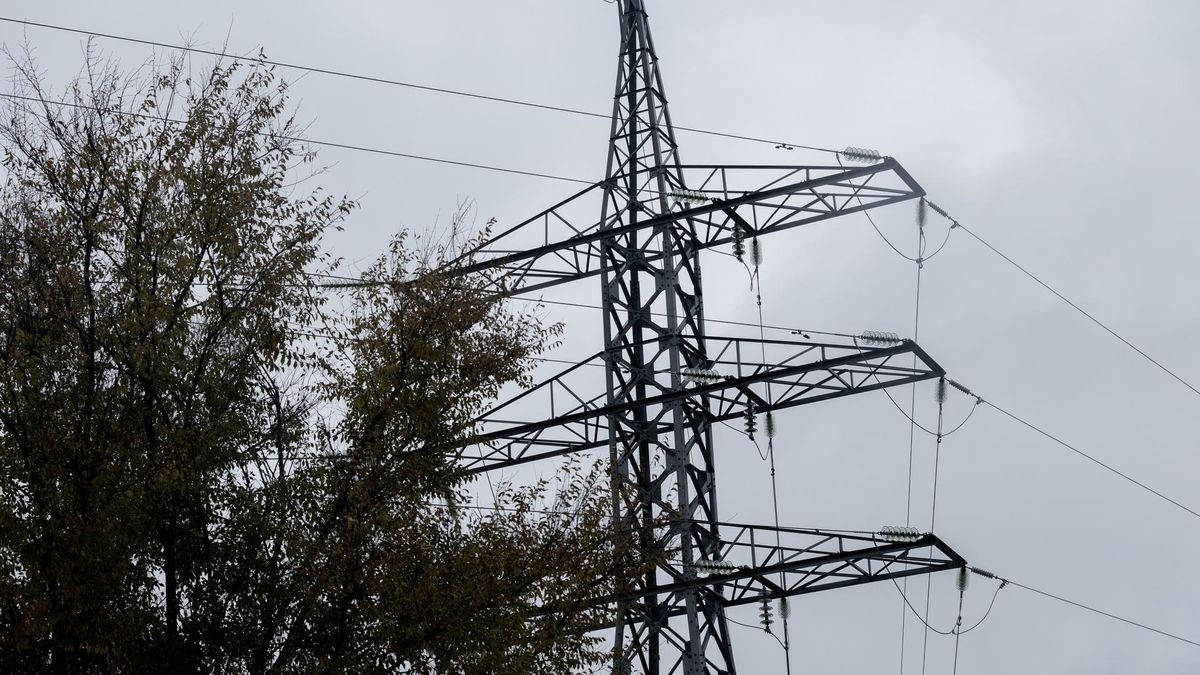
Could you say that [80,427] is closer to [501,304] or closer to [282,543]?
[282,543]

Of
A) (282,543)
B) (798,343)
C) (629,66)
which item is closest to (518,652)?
(282,543)

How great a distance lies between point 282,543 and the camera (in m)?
13.5

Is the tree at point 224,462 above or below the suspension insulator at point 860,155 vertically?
below

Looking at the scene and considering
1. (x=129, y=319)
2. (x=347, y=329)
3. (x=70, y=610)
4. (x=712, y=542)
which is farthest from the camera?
(x=712, y=542)

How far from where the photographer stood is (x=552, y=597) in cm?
1412

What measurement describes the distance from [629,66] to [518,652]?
30.9 feet

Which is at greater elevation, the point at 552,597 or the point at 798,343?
the point at 798,343

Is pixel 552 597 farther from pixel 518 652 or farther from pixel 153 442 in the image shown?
pixel 153 442

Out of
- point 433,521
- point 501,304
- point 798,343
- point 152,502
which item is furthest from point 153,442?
point 798,343

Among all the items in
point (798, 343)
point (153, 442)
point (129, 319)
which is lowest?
point (153, 442)

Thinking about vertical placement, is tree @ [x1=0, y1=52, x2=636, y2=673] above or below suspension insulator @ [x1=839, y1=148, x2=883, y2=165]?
below

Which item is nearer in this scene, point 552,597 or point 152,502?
point 152,502

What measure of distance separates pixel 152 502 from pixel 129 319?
1.77m

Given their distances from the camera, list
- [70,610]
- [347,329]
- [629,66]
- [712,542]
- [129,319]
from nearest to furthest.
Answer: [70,610] < [129,319] < [347,329] < [712,542] < [629,66]
